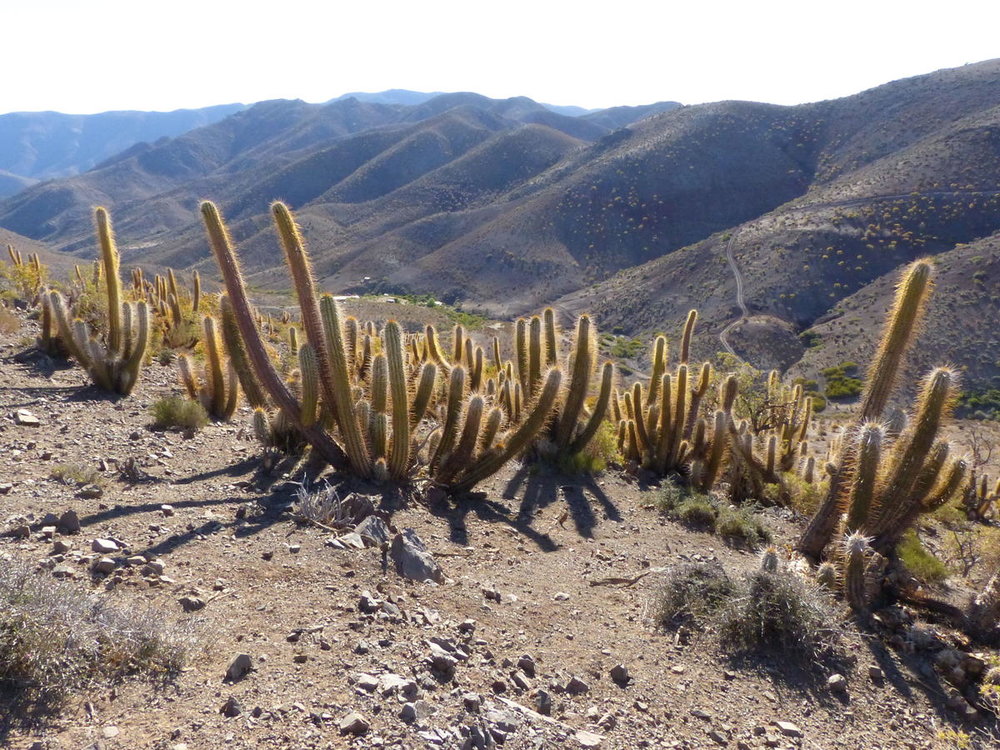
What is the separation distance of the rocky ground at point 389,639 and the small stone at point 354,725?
1 cm

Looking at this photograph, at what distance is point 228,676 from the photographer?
11.8ft

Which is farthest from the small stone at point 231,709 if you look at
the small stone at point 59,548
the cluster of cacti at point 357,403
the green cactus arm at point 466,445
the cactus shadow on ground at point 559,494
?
the cactus shadow on ground at point 559,494

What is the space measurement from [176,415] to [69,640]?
5233mm

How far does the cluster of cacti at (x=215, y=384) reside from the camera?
353 inches

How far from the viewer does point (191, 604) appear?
4.28m

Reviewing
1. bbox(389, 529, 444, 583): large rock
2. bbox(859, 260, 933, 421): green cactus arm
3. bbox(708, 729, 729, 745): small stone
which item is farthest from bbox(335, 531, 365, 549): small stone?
bbox(859, 260, 933, 421): green cactus arm

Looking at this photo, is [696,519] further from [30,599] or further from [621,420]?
[30,599]

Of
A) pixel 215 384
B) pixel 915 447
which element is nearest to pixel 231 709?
pixel 915 447

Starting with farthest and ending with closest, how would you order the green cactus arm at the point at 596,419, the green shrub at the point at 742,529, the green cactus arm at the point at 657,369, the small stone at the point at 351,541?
1. the green cactus arm at the point at 657,369
2. the green cactus arm at the point at 596,419
3. the green shrub at the point at 742,529
4. the small stone at the point at 351,541

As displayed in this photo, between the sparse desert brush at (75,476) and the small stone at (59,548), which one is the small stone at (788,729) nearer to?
the small stone at (59,548)

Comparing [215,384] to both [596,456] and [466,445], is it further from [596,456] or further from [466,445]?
[596,456]

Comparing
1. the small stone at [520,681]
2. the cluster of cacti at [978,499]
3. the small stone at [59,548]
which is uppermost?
the small stone at [59,548]

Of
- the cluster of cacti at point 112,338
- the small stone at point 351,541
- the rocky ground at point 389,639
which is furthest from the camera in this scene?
the cluster of cacti at point 112,338

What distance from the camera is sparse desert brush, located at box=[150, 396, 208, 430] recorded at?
8.18 meters
